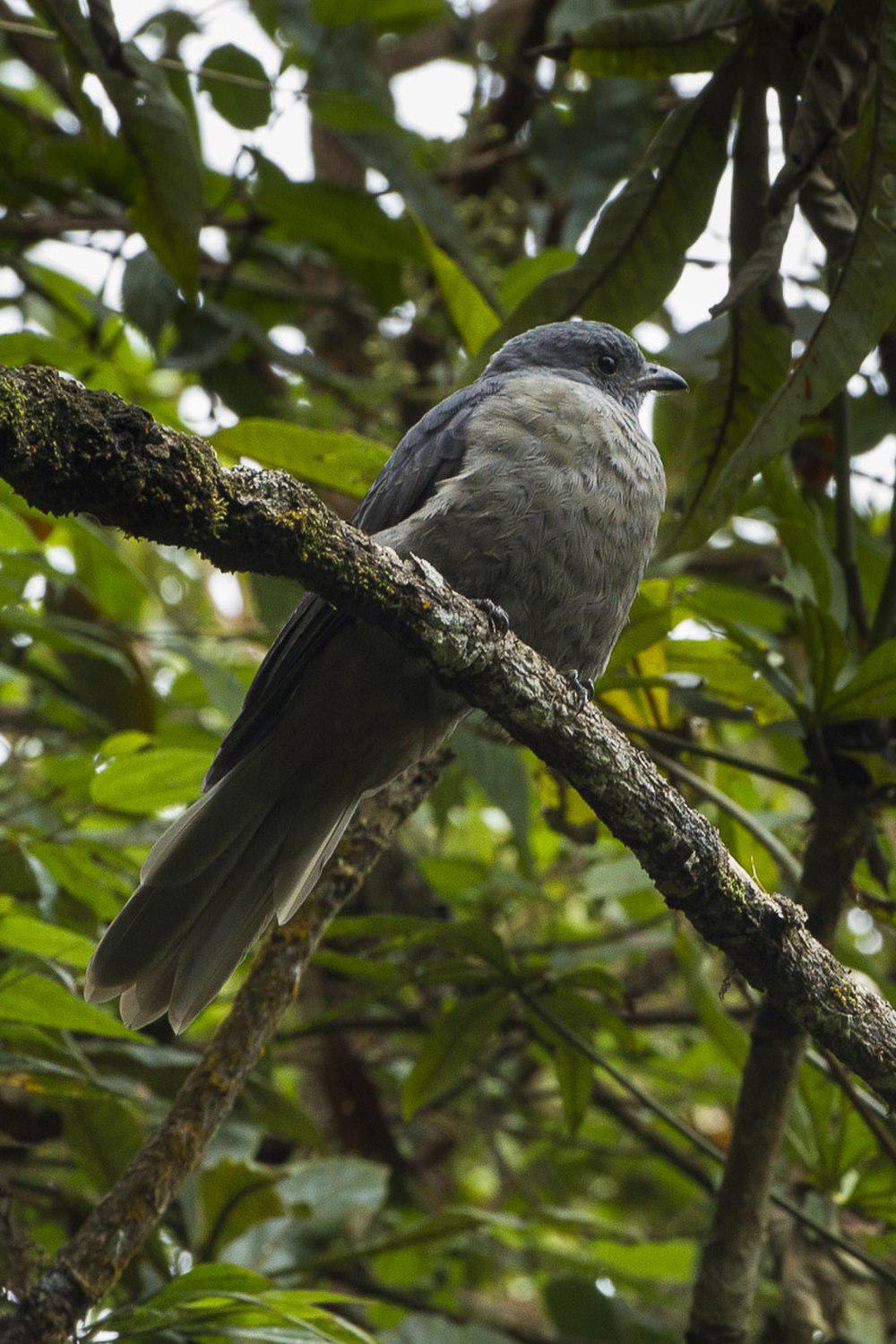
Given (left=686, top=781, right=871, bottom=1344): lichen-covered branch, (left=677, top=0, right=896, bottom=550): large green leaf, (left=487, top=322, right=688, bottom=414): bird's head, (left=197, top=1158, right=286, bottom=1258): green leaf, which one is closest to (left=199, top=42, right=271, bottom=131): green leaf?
(left=487, top=322, right=688, bottom=414): bird's head

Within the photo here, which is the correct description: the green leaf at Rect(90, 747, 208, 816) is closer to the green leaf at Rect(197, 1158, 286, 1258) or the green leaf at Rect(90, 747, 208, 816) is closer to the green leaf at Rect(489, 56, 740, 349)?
the green leaf at Rect(197, 1158, 286, 1258)

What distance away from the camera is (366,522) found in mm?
3400

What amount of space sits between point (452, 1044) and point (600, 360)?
2.10 metres

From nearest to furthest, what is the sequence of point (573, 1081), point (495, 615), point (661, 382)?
1. point (495, 615)
2. point (573, 1081)
3. point (661, 382)

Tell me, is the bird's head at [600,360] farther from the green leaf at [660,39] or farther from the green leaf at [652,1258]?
the green leaf at [652,1258]

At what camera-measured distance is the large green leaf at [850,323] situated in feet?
9.20

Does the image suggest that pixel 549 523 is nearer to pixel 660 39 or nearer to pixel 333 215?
pixel 660 39

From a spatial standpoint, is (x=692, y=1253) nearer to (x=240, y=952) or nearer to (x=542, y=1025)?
(x=542, y=1025)

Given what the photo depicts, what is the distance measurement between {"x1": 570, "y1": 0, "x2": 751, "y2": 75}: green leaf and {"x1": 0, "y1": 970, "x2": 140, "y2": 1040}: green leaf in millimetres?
2384

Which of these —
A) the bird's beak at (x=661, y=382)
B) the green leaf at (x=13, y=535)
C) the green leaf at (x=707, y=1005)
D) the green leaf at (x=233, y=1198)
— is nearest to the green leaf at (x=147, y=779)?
the green leaf at (x=13, y=535)

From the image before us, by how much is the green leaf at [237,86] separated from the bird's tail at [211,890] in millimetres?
2061

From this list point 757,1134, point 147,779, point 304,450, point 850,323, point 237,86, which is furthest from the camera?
Result: point 237,86

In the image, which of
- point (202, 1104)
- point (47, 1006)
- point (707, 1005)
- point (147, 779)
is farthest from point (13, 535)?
point (707, 1005)

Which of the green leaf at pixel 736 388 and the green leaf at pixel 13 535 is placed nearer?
the green leaf at pixel 13 535
